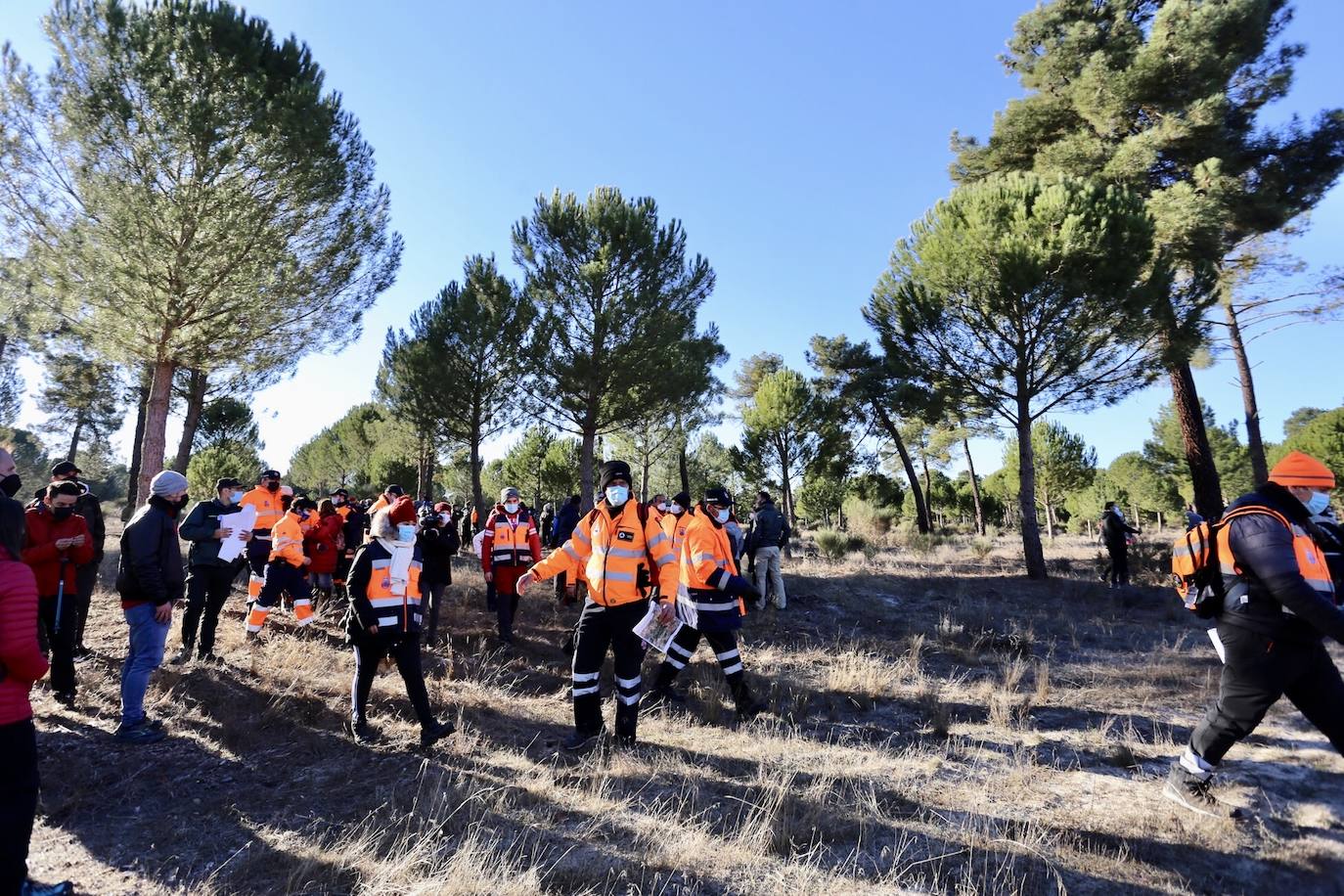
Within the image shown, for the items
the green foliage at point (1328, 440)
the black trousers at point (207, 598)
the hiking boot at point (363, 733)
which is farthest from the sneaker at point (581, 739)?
the green foliage at point (1328, 440)

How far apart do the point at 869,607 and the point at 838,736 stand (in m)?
6.23

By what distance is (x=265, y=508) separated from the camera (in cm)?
749

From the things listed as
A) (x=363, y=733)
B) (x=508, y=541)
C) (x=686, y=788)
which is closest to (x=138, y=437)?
(x=508, y=541)

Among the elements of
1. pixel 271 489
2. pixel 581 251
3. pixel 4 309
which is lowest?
pixel 271 489

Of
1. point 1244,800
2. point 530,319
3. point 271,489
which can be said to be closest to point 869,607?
point 1244,800

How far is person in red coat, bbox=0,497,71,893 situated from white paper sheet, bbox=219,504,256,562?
386 cm

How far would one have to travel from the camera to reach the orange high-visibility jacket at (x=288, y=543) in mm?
6797

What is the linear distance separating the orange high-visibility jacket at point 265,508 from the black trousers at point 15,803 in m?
5.60

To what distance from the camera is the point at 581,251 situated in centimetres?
1664

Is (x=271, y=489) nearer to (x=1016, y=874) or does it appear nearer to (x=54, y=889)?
(x=54, y=889)

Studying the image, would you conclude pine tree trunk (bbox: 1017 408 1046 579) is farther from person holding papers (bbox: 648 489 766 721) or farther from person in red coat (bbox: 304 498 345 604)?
person in red coat (bbox: 304 498 345 604)

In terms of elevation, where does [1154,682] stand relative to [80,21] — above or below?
below

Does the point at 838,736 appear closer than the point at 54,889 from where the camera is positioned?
No

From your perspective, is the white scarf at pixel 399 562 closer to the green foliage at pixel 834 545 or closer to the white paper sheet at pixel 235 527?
the white paper sheet at pixel 235 527
